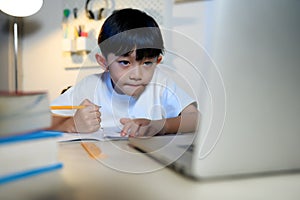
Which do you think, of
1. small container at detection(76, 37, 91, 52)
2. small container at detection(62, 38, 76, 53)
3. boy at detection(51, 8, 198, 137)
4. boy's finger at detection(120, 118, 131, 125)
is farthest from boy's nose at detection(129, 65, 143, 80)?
small container at detection(62, 38, 76, 53)

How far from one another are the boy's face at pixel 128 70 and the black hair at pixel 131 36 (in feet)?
0.04

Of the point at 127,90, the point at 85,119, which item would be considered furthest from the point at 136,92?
the point at 85,119

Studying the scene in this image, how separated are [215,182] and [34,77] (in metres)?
0.95

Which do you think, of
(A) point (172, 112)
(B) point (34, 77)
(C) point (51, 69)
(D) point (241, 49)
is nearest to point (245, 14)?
(D) point (241, 49)

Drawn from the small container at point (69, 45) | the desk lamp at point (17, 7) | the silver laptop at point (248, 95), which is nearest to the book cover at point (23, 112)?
the silver laptop at point (248, 95)

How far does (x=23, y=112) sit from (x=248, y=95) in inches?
8.4

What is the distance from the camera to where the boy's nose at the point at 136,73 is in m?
0.74

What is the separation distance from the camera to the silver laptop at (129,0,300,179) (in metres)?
0.26

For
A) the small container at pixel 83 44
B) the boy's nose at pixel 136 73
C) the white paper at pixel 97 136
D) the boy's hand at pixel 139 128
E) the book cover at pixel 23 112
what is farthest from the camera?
the small container at pixel 83 44

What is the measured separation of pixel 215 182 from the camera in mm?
262

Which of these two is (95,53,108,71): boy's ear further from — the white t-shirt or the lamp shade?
the lamp shade

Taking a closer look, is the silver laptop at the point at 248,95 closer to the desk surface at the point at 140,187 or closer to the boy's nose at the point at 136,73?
the desk surface at the point at 140,187

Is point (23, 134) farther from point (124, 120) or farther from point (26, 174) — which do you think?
point (124, 120)

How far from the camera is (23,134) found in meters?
0.24
